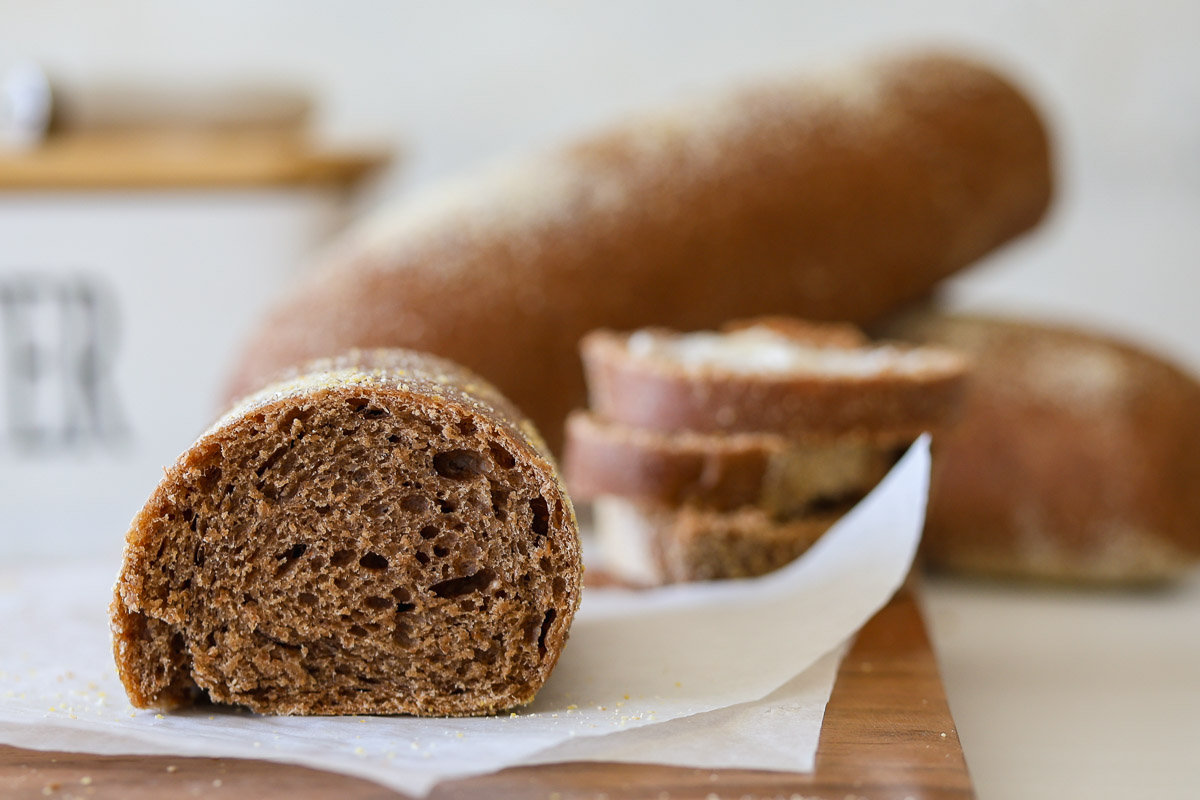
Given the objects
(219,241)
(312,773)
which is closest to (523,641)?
(312,773)

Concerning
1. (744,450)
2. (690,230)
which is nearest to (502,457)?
(744,450)

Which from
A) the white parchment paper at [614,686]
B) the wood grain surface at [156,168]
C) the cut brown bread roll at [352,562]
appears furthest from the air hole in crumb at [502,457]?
the wood grain surface at [156,168]

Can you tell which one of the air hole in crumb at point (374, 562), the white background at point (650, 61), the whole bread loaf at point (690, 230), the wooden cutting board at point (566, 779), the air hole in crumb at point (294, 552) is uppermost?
the white background at point (650, 61)

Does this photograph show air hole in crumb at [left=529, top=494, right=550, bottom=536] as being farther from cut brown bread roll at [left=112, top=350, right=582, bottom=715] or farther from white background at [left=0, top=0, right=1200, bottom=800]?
white background at [left=0, top=0, right=1200, bottom=800]

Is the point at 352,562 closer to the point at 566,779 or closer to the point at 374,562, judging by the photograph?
the point at 374,562

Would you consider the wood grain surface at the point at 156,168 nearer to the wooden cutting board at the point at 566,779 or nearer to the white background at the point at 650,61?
the white background at the point at 650,61
